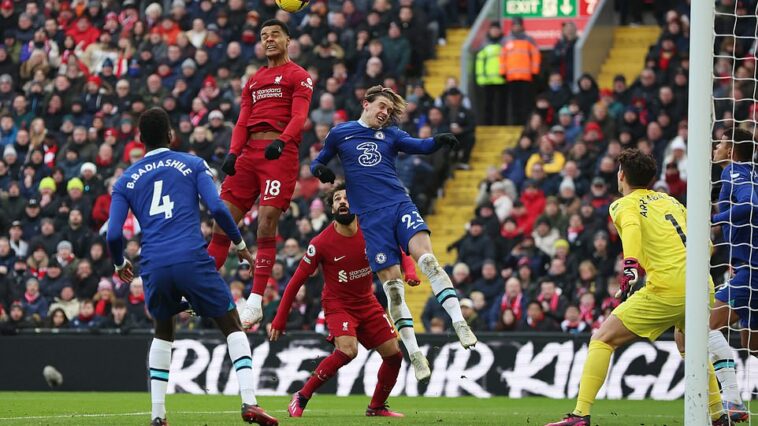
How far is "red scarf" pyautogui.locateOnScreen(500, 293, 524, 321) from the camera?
20.0 meters

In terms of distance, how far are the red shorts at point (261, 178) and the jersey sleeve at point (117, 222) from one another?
2972 millimetres

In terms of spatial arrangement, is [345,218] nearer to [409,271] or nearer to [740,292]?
[409,271]

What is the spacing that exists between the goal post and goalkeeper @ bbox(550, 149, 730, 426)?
0.66 meters

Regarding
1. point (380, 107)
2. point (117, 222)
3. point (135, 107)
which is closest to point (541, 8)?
point (135, 107)

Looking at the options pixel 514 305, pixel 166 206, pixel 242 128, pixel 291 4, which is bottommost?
pixel 514 305

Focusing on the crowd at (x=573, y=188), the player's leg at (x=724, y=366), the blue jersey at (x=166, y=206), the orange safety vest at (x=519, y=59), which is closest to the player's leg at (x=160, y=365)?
the blue jersey at (x=166, y=206)

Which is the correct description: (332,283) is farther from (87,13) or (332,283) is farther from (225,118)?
(87,13)

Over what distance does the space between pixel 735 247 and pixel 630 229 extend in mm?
2244

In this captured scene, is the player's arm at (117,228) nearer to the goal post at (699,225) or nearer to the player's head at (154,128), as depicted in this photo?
the player's head at (154,128)

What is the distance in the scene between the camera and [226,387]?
20.2 m

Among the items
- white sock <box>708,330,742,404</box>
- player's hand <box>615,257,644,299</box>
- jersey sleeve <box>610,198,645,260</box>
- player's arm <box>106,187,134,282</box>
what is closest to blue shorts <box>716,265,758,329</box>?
white sock <box>708,330,742,404</box>

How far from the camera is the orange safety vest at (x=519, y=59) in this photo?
24844mm

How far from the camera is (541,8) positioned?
2756cm

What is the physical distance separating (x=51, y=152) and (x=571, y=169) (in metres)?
9.95
